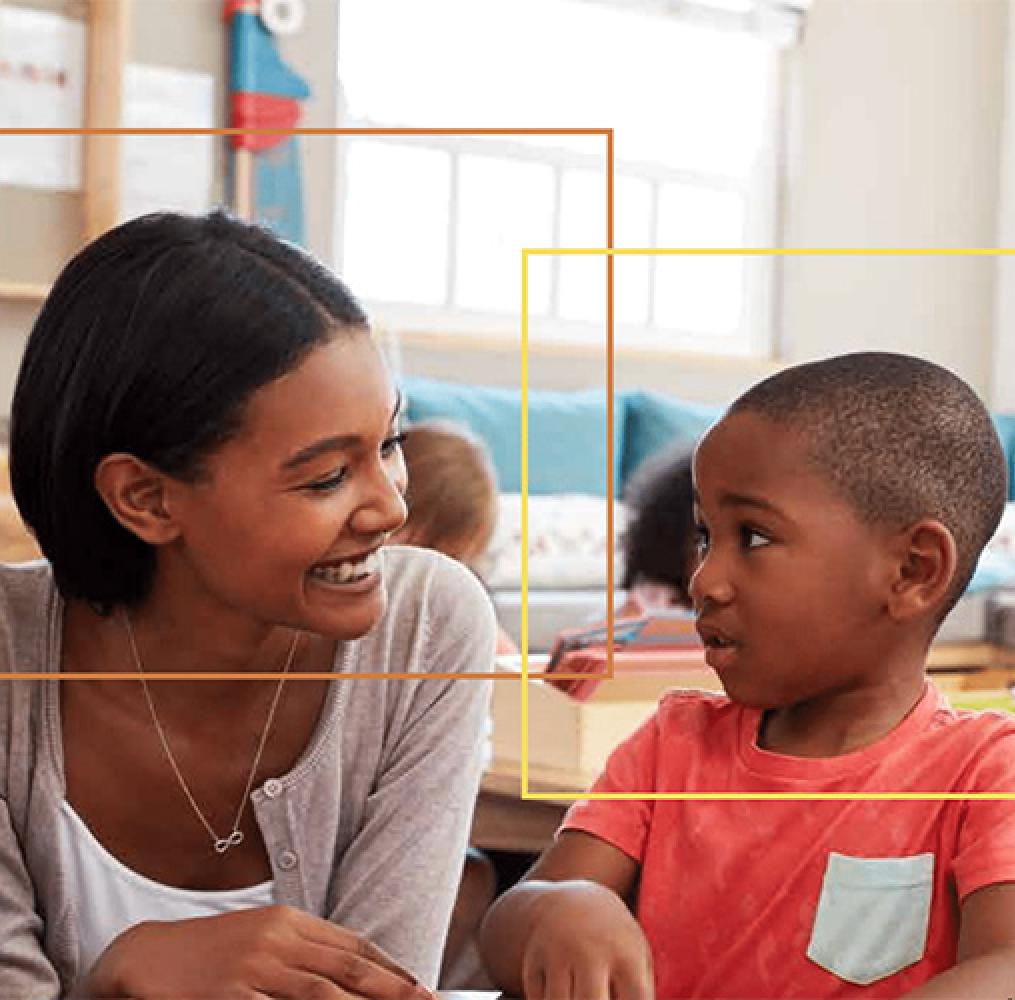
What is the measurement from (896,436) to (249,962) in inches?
5.9

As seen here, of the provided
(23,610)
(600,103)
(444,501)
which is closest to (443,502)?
(444,501)

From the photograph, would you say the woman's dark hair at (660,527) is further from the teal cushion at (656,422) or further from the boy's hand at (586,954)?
the boy's hand at (586,954)

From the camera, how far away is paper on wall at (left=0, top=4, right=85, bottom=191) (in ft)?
1.25

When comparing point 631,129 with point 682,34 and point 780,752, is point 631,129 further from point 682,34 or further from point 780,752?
point 780,752

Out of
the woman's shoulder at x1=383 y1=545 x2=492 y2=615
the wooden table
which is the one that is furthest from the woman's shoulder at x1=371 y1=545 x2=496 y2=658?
the wooden table

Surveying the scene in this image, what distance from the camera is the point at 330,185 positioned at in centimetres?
40

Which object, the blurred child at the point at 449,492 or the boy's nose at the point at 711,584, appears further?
the blurred child at the point at 449,492

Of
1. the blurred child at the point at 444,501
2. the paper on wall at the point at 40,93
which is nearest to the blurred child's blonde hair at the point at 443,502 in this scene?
the blurred child at the point at 444,501

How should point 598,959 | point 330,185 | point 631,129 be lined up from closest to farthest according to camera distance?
point 598,959 → point 330,185 → point 631,129

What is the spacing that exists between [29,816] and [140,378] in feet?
0.37

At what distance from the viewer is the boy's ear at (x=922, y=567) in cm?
32

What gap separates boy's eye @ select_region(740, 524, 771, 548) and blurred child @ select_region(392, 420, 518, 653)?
0.37ft

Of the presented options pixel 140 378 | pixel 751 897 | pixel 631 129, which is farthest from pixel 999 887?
pixel 631 129

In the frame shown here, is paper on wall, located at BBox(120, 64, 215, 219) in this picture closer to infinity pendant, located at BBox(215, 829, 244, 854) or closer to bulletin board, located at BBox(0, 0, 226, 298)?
bulletin board, located at BBox(0, 0, 226, 298)
